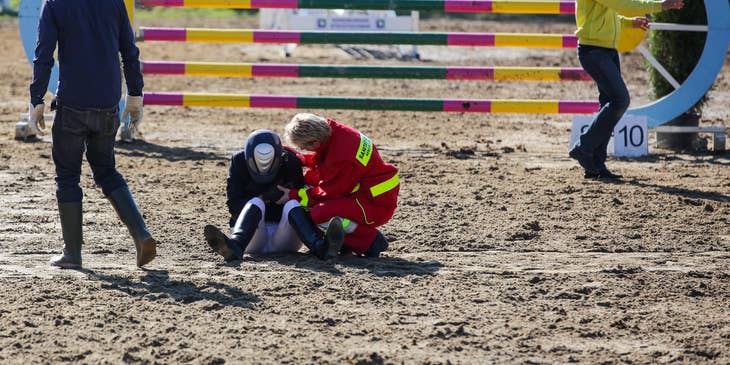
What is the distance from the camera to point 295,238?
265 inches

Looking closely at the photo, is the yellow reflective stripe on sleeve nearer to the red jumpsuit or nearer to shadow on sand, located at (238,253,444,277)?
the red jumpsuit

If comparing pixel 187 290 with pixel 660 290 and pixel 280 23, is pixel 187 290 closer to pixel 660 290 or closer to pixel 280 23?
pixel 660 290

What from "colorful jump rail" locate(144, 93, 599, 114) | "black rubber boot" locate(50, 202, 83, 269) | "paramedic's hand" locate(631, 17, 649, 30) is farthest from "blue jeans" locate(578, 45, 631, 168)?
"black rubber boot" locate(50, 202, 83, 269)

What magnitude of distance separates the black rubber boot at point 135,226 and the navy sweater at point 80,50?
0.52 metres

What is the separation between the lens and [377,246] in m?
6.70

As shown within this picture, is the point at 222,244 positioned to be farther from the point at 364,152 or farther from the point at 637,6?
the point at 637,6

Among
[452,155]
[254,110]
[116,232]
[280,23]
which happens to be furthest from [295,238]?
[280,23]

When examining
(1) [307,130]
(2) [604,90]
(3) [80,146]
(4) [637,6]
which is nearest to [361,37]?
(2) [604,90]

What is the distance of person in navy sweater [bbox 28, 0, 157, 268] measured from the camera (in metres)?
6.06

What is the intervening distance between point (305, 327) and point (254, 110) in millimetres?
8614

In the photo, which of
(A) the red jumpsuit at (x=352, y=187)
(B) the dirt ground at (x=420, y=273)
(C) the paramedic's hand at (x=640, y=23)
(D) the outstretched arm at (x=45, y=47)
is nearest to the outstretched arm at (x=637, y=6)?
(C) the paramedic's hand at (x=640, y=23)

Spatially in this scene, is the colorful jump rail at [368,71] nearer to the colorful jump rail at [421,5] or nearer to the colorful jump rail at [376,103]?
the colorful jump rail at [376,103]

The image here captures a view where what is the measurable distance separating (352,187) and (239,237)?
72 cm

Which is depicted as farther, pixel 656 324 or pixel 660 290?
pixel 660 290
